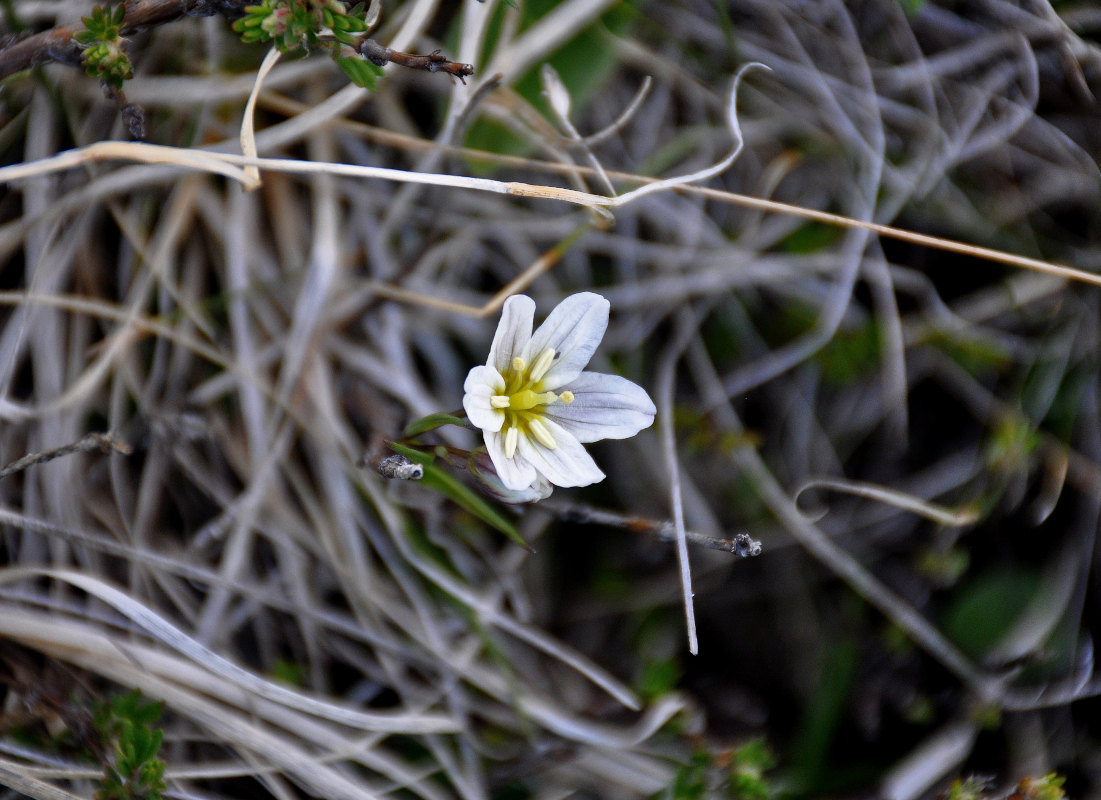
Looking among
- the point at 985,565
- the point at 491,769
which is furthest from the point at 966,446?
the point at 491,769

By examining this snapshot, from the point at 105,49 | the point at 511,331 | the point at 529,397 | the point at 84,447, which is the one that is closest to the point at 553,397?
the point at 529,397

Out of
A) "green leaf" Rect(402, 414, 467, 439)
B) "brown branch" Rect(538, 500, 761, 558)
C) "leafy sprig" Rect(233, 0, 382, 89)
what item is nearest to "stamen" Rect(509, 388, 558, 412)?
"green leaf" Rect(402, 414, 467, 439)

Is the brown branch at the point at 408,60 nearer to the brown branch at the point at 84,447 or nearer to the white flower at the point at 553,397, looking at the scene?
the white flower at the point at 553,397

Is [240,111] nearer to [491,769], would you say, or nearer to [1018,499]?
[491,769]

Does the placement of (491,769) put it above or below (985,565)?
below

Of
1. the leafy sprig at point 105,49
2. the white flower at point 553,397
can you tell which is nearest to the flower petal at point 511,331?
the white flower at point 553,397

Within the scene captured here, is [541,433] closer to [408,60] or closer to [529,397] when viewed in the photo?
[529,397]
